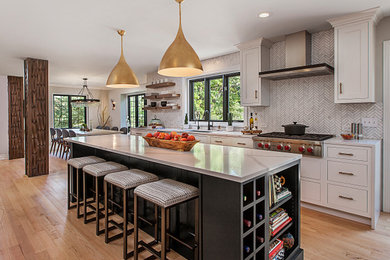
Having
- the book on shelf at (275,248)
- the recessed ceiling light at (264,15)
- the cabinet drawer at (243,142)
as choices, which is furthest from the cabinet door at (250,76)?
the book on shelf at (275,248)

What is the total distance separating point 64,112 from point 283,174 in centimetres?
910

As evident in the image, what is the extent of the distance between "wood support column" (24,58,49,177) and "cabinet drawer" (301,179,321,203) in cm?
492

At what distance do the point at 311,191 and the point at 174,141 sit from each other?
194cm

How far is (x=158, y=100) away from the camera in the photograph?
6312mm

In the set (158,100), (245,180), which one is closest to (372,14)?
(245,180)

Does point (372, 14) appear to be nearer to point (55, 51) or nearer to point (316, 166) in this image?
point (316, 166)

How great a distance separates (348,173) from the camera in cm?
271

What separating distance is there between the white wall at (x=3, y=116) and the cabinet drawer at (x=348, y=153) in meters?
8.25

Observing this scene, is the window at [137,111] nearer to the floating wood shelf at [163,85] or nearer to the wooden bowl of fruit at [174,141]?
the floating wood shelf at [163,85]

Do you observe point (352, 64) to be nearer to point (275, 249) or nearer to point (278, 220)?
point (278, 220)

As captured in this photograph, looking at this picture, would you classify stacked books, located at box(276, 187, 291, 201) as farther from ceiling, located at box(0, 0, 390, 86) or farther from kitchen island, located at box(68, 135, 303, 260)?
ceiling, located at box(0, 0, 390, 86)

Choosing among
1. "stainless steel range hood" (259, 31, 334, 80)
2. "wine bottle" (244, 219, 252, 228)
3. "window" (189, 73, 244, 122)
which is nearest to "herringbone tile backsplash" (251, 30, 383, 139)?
"stainless steel range hood" (259, 31, 334, 80)

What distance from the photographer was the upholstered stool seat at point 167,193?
64.5 inches

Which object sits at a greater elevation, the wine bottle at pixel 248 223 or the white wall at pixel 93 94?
the white wall at pixel 93 94
